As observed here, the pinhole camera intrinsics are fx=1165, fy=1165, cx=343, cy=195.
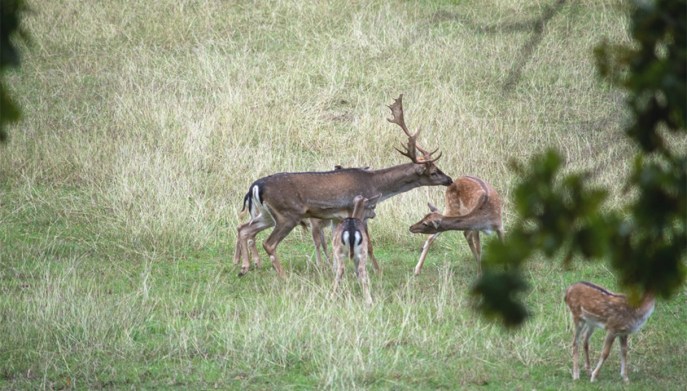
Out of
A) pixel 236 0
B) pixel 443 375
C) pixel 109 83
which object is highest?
pixel 236 0

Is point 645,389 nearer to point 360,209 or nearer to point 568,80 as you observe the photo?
point 360,209

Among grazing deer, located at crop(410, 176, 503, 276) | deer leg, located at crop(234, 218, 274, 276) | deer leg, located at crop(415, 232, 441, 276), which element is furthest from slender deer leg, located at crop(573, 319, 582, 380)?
A: deer leg, located at crop(234, 218, 274, 276)

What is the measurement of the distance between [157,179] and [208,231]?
121 cm

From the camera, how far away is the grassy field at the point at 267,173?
7.22 metres

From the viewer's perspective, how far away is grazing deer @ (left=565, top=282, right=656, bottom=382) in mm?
6664

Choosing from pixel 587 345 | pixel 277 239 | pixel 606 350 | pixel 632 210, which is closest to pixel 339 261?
pixel 277 239

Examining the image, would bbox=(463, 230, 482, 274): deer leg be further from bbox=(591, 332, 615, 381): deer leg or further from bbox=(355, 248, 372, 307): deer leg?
bbox=(591, 332, 615, 381): deer leg

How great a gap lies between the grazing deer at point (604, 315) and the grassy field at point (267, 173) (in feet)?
0.60

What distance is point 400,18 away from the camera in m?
16.0

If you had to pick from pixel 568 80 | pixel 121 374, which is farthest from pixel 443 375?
pixel 568 80

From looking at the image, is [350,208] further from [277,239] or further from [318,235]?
[277,239]

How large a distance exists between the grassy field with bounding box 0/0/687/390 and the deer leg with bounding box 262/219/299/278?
0.15 meters

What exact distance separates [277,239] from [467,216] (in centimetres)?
156

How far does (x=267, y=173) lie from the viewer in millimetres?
11938
